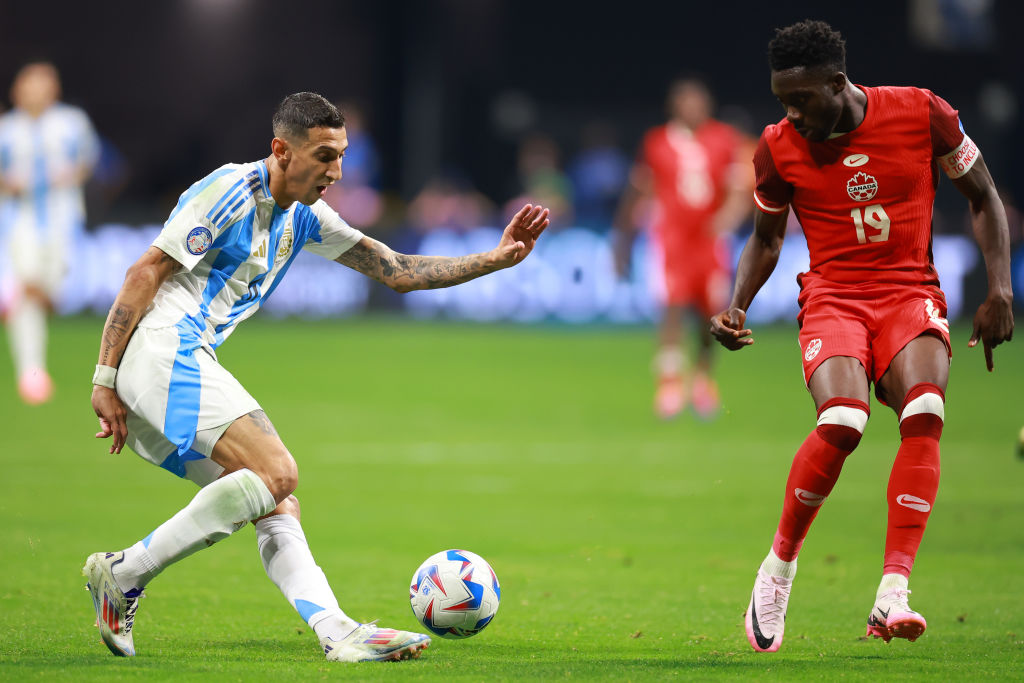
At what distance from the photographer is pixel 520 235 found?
5.16m

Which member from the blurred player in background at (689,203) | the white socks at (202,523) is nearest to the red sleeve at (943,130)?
the white socks at (202,523)

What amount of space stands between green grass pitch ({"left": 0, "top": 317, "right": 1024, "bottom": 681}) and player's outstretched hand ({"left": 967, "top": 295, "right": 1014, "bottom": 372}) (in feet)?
3.76

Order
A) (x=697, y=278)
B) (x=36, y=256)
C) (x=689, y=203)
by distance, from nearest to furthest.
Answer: (x=36, y=256) < (x=697, y=278) < (x=689, y=203)

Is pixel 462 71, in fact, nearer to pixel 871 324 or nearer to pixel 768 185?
pixel 768 185

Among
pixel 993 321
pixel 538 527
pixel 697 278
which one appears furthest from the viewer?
pixel 697 278

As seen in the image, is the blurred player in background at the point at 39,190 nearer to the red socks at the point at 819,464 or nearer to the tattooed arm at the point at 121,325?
the tattooed arm at the point at 121,325

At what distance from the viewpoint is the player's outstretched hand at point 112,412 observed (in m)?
4.52

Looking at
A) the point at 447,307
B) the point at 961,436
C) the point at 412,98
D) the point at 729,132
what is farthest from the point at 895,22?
the point at 961,436

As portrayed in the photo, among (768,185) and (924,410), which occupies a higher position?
(768,185)

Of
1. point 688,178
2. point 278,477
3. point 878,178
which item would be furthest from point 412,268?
point 688,178

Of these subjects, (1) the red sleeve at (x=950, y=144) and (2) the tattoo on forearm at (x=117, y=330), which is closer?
(2) the tattoo on forearm at (x=117, y=330)

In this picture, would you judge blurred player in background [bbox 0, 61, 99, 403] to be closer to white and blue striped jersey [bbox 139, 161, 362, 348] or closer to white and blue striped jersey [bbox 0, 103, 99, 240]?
white and blue striped jersey [bbox 0, 103, 99, 240]

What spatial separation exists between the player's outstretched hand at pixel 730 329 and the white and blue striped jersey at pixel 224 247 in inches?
63.1

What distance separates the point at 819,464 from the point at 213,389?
2.17 m
